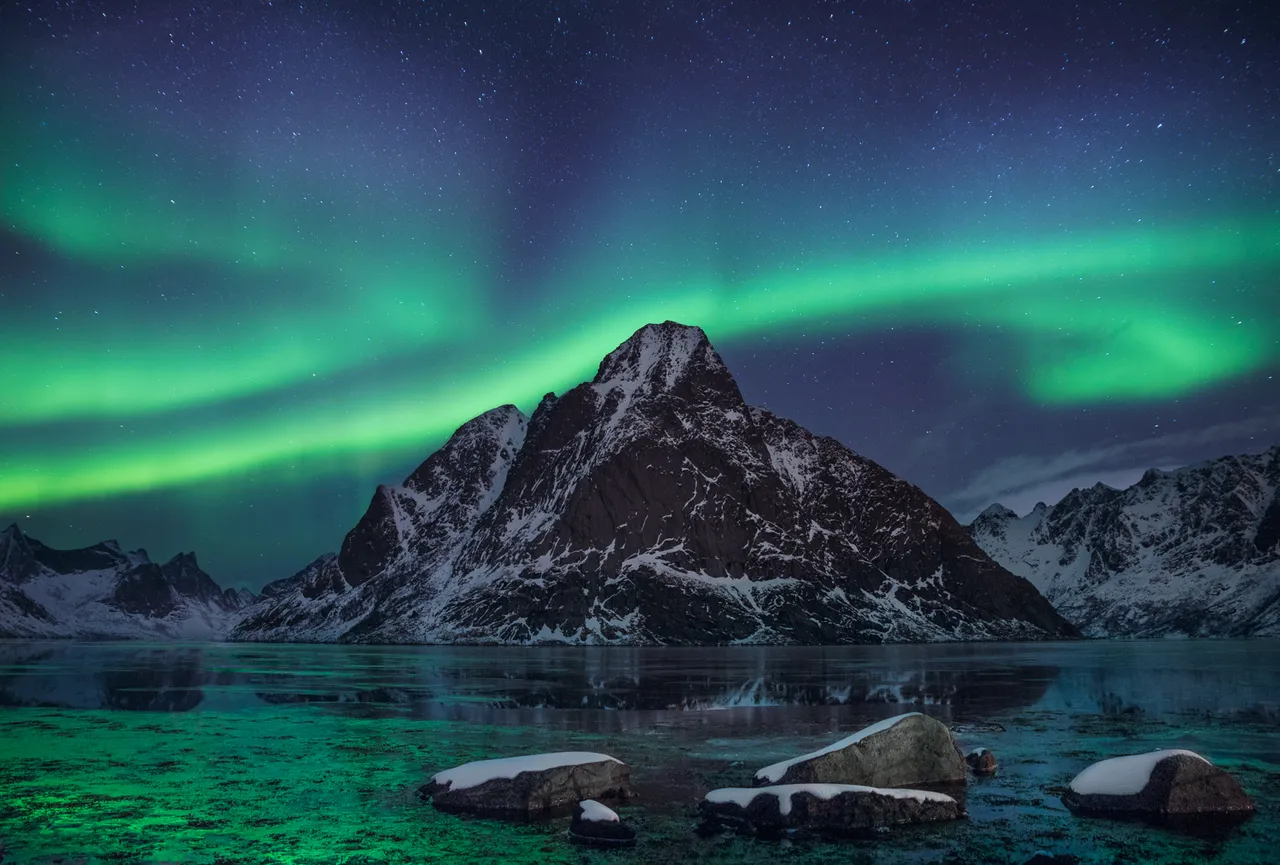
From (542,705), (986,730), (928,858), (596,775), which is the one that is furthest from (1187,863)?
(542,705)

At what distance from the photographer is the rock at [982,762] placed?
30359mm

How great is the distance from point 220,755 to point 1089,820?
30.0m

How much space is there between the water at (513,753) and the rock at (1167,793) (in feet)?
3.02

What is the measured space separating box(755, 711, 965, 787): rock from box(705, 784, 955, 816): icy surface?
184cm

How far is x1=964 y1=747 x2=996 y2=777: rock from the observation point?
30359 mm

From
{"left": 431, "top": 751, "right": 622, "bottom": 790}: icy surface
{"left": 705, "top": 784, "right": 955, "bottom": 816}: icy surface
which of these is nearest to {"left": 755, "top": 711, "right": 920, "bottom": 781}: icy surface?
{"left": 705, "top": 784, "right": 955, "bottom": 816}: icy surface

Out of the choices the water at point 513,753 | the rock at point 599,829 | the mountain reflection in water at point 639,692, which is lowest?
the mountain reflection in water at point 639,692

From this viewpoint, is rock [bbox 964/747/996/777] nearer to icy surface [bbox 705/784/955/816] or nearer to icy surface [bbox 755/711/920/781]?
icy surface [bbox 755/711/920/781]

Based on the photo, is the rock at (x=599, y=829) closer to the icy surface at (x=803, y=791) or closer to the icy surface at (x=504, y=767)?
the icy surface at (x=803, y=791)

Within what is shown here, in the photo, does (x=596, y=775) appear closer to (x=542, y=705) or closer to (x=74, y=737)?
(x=74, y=737)

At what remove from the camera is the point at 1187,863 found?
63.1 ft

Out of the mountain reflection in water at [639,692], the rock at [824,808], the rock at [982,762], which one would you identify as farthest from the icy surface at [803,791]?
the mountain reflection in water at [639,692]

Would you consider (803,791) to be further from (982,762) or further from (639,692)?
(639,692)

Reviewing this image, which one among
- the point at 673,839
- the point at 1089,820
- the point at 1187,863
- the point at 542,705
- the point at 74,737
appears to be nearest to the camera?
the point at 1187,863
